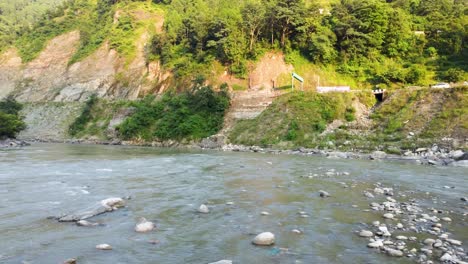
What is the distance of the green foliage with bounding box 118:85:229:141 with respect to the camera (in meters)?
38.9

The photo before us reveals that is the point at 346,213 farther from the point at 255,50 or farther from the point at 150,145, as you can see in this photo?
the point at 255,50

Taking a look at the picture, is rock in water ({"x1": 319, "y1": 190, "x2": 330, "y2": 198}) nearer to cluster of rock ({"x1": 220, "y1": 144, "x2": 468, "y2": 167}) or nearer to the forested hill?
cluster of rock ({"x1": 220, "y1": 144, "x2": 468, "y2": 167})

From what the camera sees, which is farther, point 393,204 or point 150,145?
point 150,145

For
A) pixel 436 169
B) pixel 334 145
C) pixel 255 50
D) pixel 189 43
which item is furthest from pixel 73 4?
pixel 436 169

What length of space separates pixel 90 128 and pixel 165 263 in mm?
47176

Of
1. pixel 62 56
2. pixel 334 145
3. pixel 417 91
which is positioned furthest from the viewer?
pixel 62 56

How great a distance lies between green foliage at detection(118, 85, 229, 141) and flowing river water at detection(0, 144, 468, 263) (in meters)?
19.9

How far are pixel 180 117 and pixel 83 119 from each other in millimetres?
19256

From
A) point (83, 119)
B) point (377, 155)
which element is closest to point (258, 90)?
point (377, 155)

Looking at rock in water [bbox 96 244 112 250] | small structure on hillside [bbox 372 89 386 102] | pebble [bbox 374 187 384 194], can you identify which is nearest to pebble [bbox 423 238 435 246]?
pebble [bbox 374 187 384 194]

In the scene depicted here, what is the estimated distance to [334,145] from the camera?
29.0 m

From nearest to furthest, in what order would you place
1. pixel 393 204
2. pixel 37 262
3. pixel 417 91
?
pixel 37 262 < pixel 393 204 < pixel 417 91

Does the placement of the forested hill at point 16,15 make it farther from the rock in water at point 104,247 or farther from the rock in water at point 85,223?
the rock in water at point 104,247

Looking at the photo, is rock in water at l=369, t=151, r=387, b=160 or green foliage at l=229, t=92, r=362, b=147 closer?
rock in water at l=369, t=151, r=387, b=160
